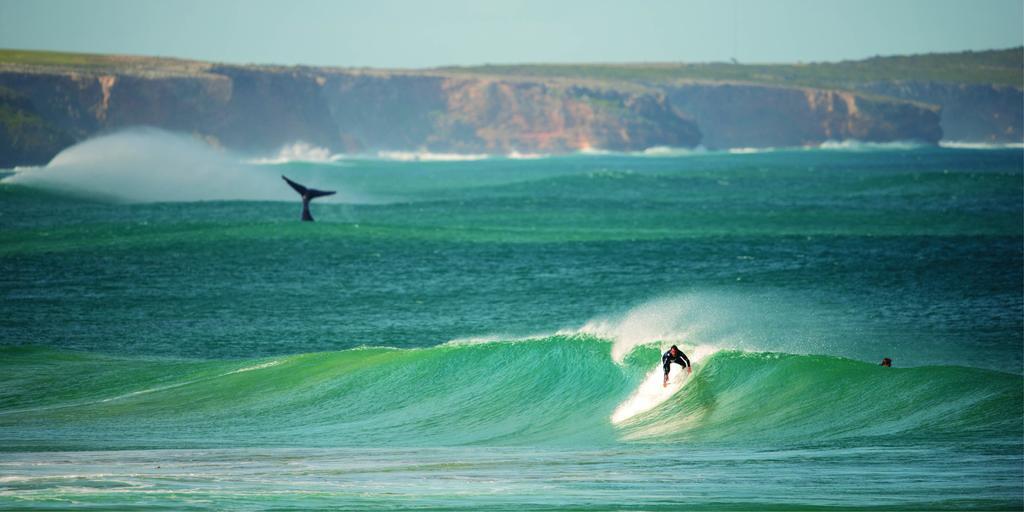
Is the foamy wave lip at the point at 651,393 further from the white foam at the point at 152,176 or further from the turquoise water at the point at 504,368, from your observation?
the white foam at the point at 152,176

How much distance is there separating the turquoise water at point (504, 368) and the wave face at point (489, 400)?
68mm

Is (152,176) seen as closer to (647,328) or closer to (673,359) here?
(647,328)

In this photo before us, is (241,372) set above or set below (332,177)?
below

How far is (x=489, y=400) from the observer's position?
2109cm

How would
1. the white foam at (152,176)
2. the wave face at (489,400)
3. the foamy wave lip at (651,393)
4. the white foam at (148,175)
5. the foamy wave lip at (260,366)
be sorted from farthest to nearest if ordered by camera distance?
the white foam at (148,175)
the white foam at (152,176)
the foamy wave lip at (260,366)
the foamy wave lip at (651,393)
the wave face at (489,400)

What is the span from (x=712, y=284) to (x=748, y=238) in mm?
15760

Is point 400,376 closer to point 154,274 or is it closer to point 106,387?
point 106,387

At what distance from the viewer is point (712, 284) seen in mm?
37281

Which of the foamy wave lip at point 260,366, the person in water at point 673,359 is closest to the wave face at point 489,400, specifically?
the foamy wave lip at point 260,366

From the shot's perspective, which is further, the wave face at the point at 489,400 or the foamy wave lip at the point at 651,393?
the foamy wave lip at the point at 651,393

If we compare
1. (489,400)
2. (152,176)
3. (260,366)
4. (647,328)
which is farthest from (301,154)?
(489,400)

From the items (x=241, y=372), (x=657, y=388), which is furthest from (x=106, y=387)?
(x=657, y=388)

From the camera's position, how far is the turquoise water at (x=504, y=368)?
14703 millimetres

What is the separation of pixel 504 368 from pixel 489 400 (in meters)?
1.71
